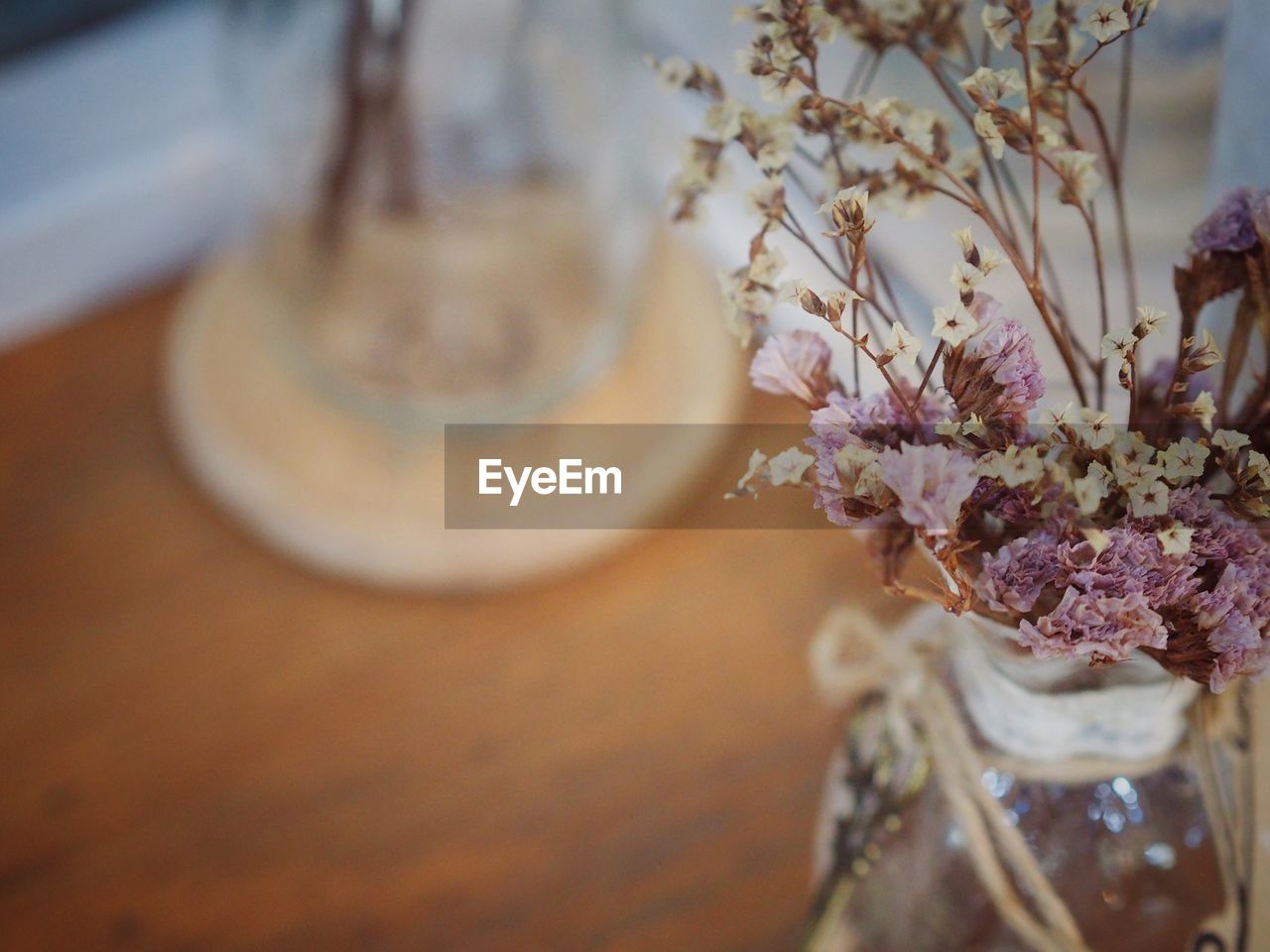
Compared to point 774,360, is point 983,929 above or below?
below

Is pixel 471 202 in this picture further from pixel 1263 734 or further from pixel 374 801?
pixel 1263 734

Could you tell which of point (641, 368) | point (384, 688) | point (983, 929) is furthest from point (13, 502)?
point (983, 929)

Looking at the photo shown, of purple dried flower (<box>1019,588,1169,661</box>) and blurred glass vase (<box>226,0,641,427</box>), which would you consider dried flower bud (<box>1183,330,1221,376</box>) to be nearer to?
purple dried flower (<box>1019,588,1169,661</box>)

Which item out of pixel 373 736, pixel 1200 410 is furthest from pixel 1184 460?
pixel 373 736

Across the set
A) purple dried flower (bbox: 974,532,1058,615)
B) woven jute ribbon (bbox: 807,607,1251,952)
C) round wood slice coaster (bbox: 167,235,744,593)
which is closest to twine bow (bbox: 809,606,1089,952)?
woven jute ribbon (bbox: 807,607,1251,952)

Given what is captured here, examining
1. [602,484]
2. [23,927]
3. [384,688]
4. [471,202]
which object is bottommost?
[23,927]

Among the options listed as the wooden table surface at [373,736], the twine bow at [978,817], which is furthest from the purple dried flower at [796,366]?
the wooden table surface at [373,736]

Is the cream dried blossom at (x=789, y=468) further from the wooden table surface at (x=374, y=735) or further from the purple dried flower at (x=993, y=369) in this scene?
the wooden table surface at (x=374, y=735)

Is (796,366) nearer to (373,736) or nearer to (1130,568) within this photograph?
(1130,568)
